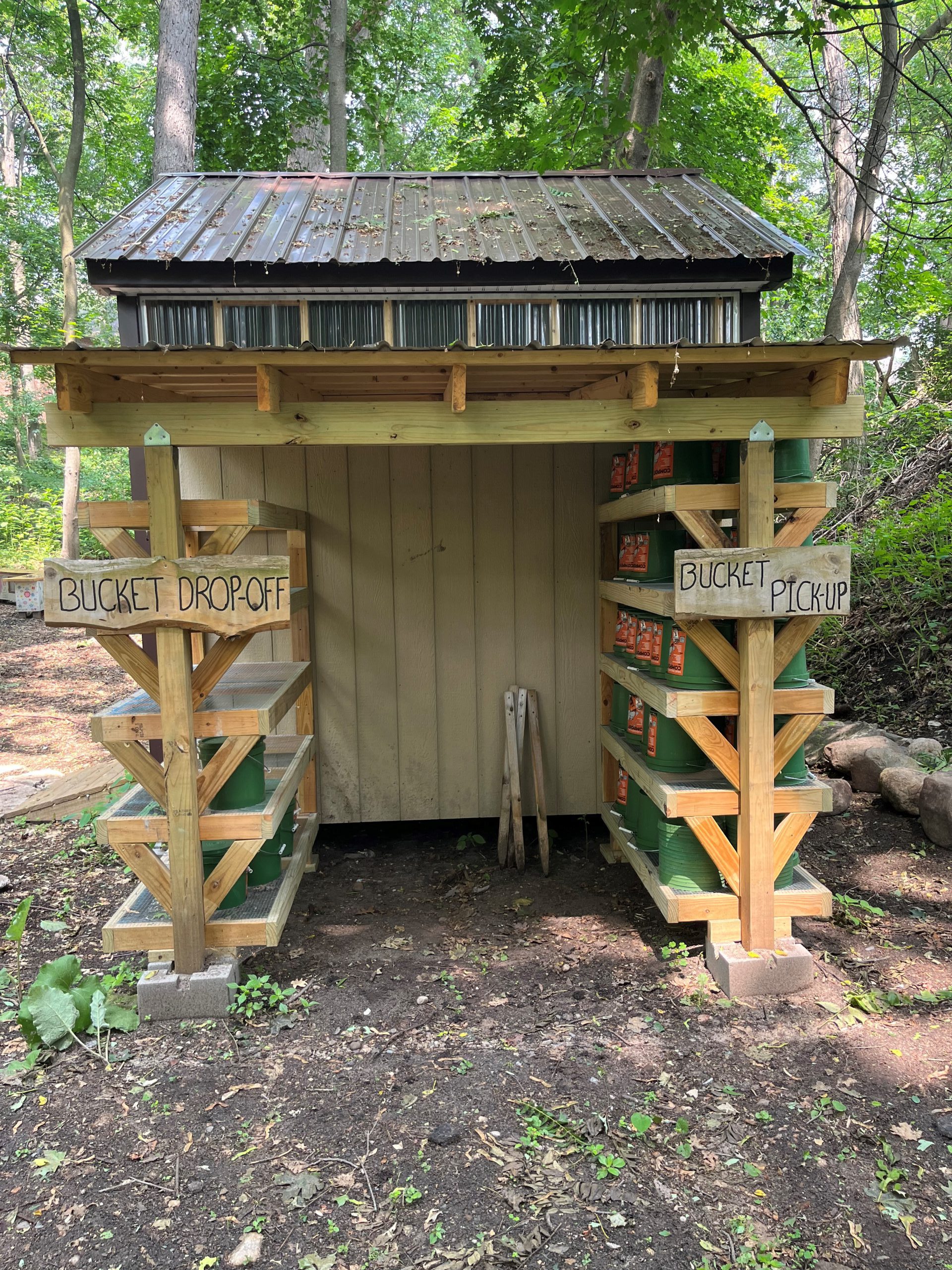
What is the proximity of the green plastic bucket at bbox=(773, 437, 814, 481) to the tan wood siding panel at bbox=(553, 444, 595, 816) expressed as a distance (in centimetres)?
162

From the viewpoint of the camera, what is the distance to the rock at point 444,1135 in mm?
2805

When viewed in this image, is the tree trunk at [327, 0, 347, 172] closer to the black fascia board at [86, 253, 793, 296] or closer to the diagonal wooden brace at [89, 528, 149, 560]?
the black fascia board at [86, 253, 793, 296]

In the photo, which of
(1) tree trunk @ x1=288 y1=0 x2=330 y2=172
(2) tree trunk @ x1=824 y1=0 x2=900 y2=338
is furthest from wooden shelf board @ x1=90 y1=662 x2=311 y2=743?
(1) tree trunk @ x1=288 y1=0 x2=330 y2=172

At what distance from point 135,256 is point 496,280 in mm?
2115

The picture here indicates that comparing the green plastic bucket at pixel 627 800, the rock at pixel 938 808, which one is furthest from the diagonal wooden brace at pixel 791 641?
the rock at pixel 938 808

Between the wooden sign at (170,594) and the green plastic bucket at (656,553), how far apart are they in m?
1.78

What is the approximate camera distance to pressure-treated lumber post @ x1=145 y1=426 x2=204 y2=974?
340 centimetres

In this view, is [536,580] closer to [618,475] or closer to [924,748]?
[618,475]

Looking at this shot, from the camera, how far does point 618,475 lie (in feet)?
15.6

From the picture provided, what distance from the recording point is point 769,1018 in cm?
345

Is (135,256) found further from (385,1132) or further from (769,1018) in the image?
(769,1018)

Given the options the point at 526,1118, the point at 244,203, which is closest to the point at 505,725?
the point at 526,1118

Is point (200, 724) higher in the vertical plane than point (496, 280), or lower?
lower

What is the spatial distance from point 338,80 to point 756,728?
1343 centimetres
